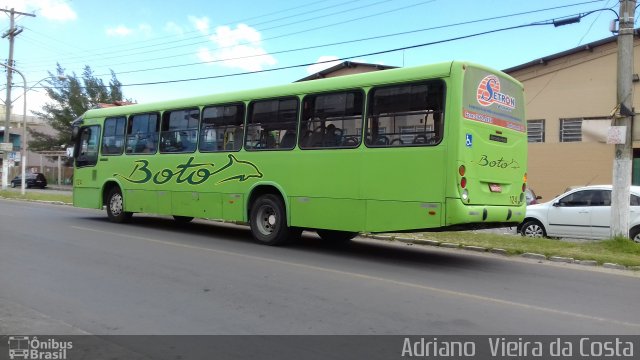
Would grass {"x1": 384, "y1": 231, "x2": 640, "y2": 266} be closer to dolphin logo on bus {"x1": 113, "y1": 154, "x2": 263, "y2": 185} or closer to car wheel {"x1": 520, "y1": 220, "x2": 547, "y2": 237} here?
car wheel {"x1": 520, "y1": 220, "x2": 547, "y2": 237}

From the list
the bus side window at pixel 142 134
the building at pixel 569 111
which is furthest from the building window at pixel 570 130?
the bus side window at pixel 142 134

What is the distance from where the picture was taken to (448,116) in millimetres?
8391

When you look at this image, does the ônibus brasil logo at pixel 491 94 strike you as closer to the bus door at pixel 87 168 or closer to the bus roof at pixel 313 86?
the bus roof at pixel 313 86

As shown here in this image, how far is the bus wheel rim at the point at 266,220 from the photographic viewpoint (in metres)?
11.1

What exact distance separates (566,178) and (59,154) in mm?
41055

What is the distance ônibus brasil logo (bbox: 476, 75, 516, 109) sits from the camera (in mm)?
8867

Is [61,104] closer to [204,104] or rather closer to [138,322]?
[204,104]

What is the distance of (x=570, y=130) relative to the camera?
73.9 feet

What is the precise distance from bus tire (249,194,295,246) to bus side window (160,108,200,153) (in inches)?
97.3

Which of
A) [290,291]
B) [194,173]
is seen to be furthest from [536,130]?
[290,291]

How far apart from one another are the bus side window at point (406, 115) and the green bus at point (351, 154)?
0.06 feet

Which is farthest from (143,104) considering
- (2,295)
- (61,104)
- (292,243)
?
(61,104)

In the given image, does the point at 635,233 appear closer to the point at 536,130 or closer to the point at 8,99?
the point at 536,130

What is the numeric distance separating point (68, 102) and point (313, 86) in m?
41.7
